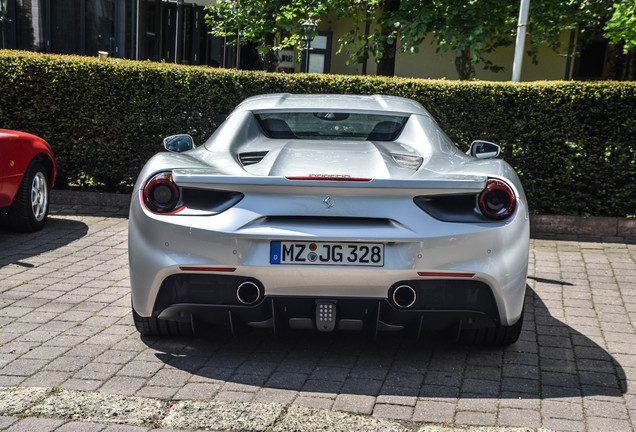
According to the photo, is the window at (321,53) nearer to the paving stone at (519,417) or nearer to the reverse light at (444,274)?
the reverse light at (444,274)

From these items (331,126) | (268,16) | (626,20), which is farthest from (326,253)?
(268,16)

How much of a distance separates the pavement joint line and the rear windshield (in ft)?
6.66

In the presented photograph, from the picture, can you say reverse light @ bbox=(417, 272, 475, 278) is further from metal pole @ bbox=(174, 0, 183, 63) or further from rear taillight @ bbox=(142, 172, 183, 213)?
metal pole @ bbox=(174, 0, 183, 63)

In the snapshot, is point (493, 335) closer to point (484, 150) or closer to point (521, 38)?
point (484, 150)

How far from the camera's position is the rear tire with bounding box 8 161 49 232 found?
24.7 feet

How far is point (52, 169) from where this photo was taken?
817 centimetres

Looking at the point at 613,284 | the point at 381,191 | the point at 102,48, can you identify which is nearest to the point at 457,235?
the point at 381,191

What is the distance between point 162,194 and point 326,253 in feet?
3.02

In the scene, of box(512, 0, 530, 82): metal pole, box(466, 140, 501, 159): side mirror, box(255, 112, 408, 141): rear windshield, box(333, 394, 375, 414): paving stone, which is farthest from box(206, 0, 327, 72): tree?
box(333, 394, 375, 414): paving stone

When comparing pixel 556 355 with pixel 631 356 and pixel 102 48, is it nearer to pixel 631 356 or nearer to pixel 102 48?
pixel 631 356

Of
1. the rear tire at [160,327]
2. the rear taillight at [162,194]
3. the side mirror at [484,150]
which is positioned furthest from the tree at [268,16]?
the rear taillight at [162,194]

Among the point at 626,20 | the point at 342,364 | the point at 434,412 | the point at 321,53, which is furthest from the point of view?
the point at 321,53

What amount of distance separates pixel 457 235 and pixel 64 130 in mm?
6506

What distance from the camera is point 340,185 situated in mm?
3930
